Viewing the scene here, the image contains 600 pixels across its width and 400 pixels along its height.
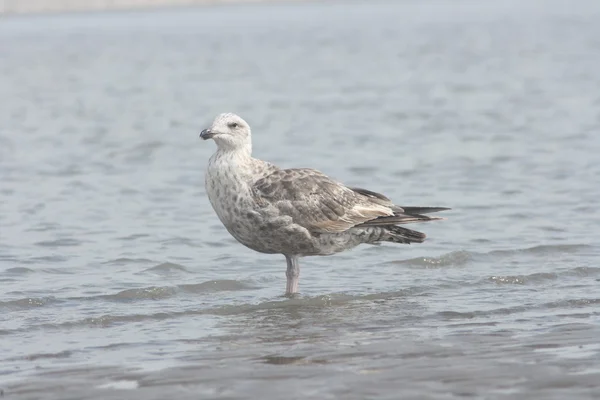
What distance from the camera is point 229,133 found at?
984 centimetres

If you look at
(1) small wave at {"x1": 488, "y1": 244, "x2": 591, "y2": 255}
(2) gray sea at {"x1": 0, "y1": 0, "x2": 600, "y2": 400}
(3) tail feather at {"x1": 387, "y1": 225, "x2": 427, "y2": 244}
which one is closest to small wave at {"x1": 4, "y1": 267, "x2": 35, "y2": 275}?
(2) gray sea at {"x1": 0, "y1": 0, "x2": 600, "y2": 400}

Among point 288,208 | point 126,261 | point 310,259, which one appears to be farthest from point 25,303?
point 310,259

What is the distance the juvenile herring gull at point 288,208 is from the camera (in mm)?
9602

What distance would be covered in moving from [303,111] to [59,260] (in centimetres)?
1310

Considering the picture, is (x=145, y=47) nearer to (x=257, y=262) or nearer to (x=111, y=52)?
(x=111, y=52)

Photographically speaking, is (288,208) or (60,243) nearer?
(288,208)

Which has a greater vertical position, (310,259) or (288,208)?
(288,208)

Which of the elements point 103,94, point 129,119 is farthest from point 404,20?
point 129,119

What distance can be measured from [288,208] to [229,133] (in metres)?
0.75

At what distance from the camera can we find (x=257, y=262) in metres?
11.5

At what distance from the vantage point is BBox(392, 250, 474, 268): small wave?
11.2 m

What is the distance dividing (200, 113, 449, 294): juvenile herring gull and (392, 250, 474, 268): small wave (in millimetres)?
961

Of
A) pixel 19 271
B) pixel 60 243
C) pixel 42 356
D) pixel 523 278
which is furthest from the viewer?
pixel 60 243

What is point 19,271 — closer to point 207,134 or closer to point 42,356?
point 207,134
